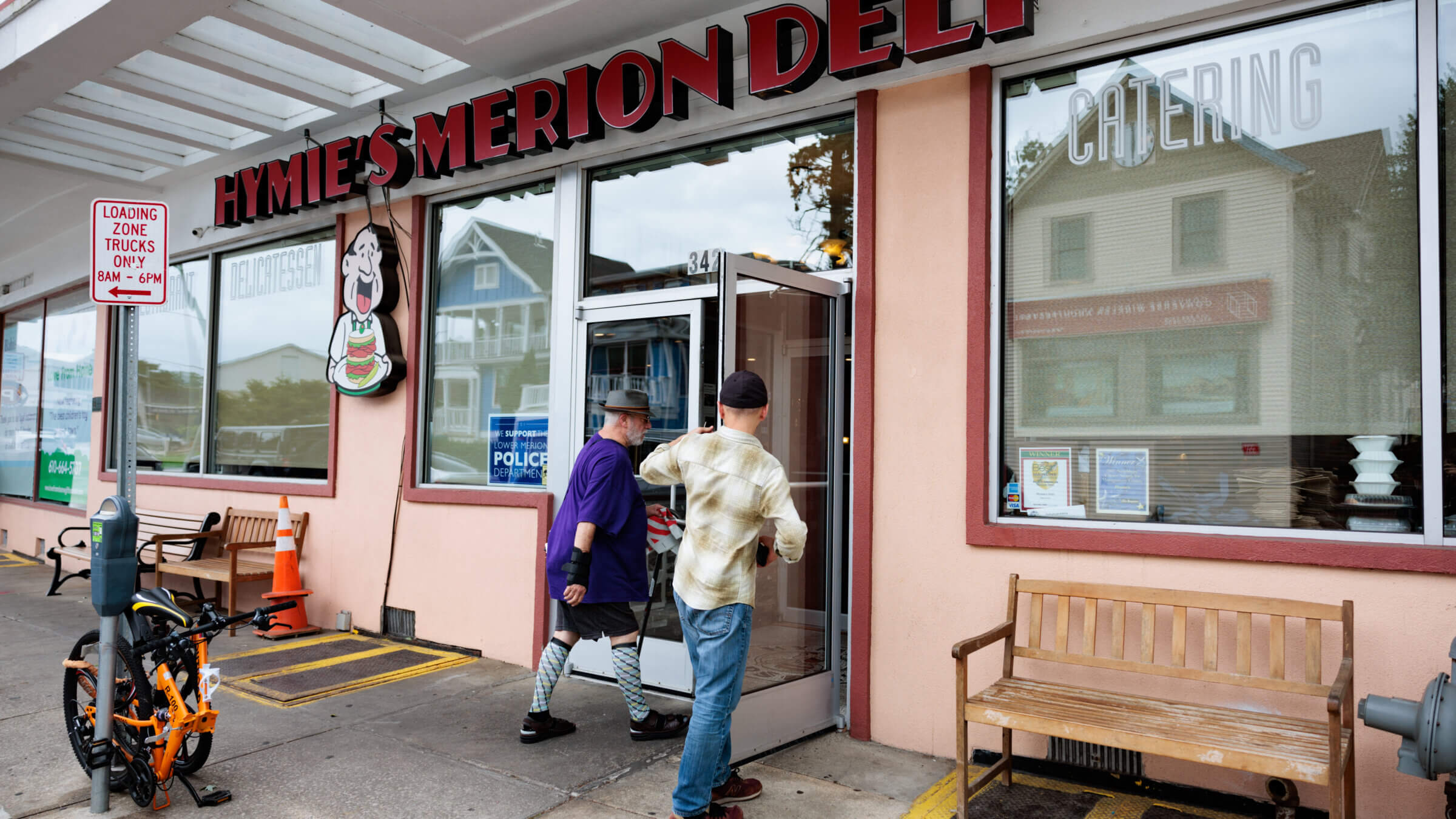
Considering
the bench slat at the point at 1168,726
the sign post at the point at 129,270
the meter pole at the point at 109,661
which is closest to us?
the bench slat at the point at 1168,726

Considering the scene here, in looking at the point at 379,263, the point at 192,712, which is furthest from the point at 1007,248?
the point at 379,263

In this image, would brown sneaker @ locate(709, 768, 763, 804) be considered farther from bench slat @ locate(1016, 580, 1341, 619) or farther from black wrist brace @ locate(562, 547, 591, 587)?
bench slat @ locate(1016, 580, 1341, 619)

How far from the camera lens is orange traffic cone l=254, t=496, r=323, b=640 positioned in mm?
7770

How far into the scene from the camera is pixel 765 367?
516cm

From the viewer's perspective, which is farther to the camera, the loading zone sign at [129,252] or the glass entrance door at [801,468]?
the glass entrance door at [801,468]

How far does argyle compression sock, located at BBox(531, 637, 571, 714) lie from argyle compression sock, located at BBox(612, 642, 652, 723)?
0.89 feet

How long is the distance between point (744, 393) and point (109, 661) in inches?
113

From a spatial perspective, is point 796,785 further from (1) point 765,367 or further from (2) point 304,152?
(2) point 304,152

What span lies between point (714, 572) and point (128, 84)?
657cm

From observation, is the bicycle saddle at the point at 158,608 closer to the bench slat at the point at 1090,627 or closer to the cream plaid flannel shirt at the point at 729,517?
the cream plaid flannel shirt at the point at 729,517

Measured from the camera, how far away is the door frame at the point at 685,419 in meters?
5.75

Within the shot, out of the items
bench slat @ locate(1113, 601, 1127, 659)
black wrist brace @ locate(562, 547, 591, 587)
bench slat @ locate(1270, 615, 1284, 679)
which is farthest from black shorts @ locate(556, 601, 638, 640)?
bench slat @ locate(1270, 615, 1284, 679)

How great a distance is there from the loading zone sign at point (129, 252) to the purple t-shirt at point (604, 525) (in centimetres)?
206

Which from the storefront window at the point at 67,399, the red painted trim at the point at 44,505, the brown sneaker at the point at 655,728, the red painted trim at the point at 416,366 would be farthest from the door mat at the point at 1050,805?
the storefront window at the point at 67,399
